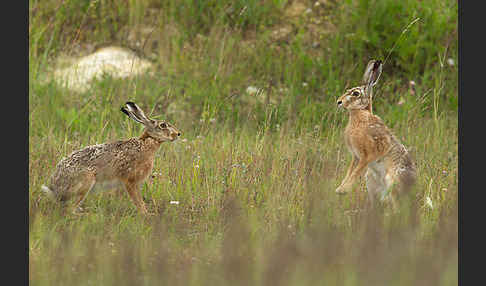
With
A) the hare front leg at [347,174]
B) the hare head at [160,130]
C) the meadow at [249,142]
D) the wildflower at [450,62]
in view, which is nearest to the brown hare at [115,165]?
the hare head at [160,130]

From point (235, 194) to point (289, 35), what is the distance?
5884mm

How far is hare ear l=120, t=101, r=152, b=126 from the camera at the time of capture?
8.52 metres

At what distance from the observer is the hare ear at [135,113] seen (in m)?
8.52

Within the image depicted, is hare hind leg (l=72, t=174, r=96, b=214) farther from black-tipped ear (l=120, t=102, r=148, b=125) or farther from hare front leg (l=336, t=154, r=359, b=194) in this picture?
hare front leg (l=336, t=154, r=359, b=194)

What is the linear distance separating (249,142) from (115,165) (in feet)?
6.86

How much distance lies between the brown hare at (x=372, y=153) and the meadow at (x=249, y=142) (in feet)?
0.63

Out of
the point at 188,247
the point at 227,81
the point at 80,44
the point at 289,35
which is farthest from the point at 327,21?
the point at 188,247

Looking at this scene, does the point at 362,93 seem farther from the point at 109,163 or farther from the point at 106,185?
the point at 106,185

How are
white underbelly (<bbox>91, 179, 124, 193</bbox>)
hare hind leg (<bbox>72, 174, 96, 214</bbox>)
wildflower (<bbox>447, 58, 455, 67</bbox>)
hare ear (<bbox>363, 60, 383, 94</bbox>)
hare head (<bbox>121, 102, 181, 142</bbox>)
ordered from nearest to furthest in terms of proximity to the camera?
hare hind leg (<bbox>72, 174, 96, 214</bbox>), white underbelly (<bbox>91, 179, 124, 193</bbox>), hare ear (<bbox>363, 60, 383, 94</bbox>), hare head (<bbox>121, 102, 181, 142</bbox>), wildflower (<bbox>447, 58, 455, 67</bbox>)

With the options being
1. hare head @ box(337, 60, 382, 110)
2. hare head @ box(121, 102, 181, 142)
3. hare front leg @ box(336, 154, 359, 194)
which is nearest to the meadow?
hare front leg @ box(336, 154, 359, 194)

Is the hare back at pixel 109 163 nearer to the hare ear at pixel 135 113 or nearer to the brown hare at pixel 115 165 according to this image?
the brown hare at pixel 115 165

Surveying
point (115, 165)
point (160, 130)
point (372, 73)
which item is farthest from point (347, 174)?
point (115, 165)

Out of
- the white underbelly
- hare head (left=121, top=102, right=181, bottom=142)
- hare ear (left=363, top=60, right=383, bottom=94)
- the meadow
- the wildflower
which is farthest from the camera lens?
the wildflower

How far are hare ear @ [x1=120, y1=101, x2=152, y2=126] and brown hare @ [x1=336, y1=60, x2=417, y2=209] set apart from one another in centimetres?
219
